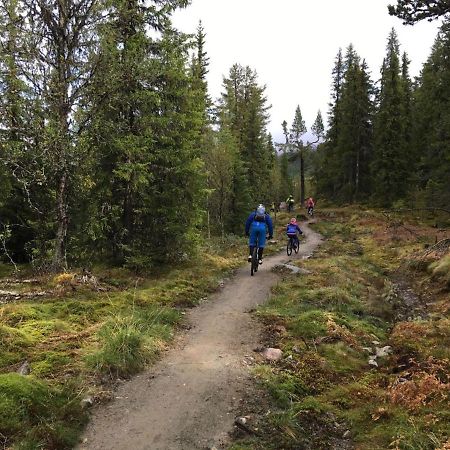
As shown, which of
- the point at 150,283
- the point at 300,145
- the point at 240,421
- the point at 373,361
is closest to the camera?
the point at 240,421

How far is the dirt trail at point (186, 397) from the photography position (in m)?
5.40

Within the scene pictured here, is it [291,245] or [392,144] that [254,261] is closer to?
[291,245]

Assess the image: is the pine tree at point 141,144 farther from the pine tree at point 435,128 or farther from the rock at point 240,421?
the pine tree at point 435,128

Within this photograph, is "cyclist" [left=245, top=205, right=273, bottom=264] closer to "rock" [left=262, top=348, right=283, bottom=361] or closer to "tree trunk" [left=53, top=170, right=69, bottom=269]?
"tree trunk" [left=53, top=170, right=69, bottom=269]

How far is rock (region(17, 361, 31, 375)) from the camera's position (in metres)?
6.54

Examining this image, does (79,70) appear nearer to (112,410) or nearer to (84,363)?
(84,363)

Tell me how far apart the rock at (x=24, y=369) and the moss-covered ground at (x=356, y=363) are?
3413 mm

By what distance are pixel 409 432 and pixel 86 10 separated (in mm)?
12855

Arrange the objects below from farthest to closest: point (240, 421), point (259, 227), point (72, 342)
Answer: point (259, 227) < point (72, 342) < point (240, 421)

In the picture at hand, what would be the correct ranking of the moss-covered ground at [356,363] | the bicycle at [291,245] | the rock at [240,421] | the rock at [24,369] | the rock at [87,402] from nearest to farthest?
1. the moss-covered ground at [356,363]
2. the rock at [240,421]
3. the rock at [87,402]
4. the rock at [24,369]
5. the bicycle at [291,245]

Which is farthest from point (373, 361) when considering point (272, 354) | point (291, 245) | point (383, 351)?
point (291, 245)

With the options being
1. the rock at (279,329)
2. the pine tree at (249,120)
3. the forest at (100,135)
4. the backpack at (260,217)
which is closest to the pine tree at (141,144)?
the forest at (100,135)

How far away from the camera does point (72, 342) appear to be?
781cm

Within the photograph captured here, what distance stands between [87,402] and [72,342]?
6.59 feet
